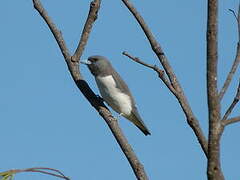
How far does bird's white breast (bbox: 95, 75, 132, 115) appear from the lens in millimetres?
7832

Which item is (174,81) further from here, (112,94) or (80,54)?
(112,94)

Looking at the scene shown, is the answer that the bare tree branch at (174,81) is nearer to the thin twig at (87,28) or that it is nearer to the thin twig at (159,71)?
the thin twig at (159,71)

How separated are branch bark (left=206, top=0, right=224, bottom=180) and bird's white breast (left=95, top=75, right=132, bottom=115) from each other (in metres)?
5.62

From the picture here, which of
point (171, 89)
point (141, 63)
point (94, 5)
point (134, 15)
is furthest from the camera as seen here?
point (94, 5)

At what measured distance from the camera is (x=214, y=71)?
2143 millimetres

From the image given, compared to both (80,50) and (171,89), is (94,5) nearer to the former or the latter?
(80,50)

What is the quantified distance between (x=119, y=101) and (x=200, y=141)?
5.77 m

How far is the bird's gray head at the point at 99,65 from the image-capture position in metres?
8.00

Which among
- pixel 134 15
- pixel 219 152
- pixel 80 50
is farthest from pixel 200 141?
pixel 80 50

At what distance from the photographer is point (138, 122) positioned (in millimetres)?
8398

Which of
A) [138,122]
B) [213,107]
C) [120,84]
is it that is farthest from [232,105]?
[138,122]

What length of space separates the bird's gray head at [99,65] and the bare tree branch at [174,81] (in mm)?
5171

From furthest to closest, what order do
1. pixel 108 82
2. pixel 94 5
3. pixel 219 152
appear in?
pixel 108 82 < pixel 94 5 < pixel 219 152

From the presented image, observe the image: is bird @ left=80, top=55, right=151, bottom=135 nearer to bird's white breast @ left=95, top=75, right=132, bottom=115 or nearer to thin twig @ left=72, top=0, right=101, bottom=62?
bird's white breast @ left=95, top=75, right=132, bottom=115
